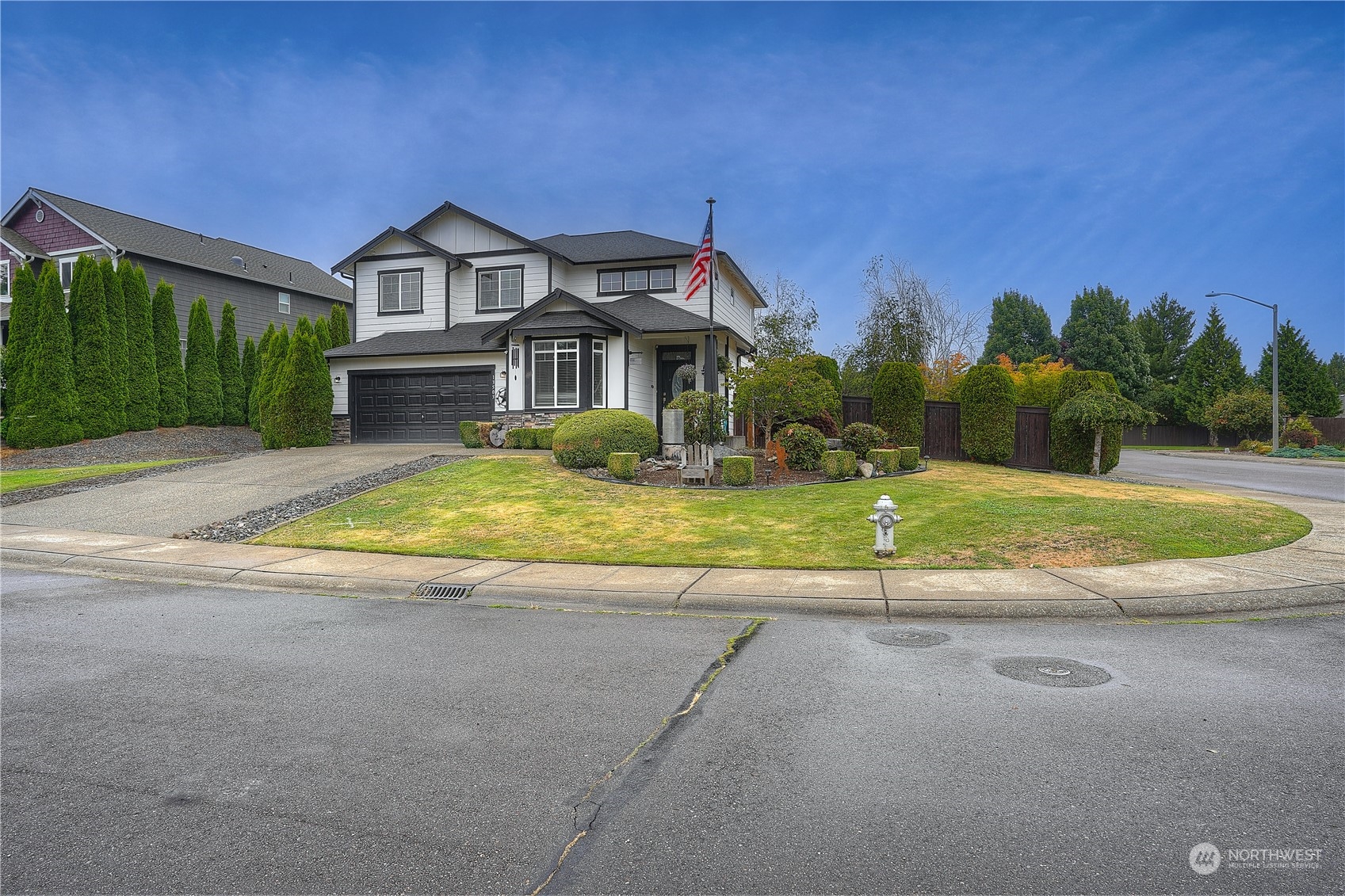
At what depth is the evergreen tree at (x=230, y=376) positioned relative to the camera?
95.1 feet

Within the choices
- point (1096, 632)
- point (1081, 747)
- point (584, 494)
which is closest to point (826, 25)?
point (584, 494)

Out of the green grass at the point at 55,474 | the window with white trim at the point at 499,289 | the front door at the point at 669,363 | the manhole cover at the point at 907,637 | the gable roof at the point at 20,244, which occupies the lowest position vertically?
the manhole cover at the point at 907,637

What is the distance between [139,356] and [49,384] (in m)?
3.06

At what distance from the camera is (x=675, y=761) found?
11.2ft

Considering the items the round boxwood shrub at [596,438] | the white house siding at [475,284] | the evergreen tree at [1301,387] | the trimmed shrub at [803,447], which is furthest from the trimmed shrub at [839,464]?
the evergreen tree at [1301,387]

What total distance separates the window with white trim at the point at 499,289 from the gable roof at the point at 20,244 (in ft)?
70.2

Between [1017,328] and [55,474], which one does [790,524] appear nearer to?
[55,474]

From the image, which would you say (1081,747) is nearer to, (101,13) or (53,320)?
(101,13)

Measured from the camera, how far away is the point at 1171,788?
3057 mm

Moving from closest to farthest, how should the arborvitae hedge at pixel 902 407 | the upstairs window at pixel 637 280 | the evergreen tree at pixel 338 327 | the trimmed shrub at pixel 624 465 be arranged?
the trimmed shrub at pixel 624 465 → the arborvitae hedge at pixel 902 407 → the upstairs window at pixel 637 280 → the evergreen tree at pixel 338 327

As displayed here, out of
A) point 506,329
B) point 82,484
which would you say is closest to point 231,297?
point 506,329

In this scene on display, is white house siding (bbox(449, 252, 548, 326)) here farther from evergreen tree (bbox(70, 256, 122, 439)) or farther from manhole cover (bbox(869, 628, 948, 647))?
manhole cover (bbox(869, 628, 948, 647))

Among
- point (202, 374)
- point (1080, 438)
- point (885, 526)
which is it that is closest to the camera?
point (885, 526)

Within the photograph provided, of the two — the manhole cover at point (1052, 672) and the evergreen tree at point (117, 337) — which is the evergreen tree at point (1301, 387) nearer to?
the manhole cover at point (1052, 672)
